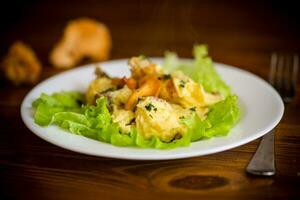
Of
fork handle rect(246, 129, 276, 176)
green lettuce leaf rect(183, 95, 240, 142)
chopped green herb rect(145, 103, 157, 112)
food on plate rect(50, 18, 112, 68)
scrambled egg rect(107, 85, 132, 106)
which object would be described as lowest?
fork handle rect(246, 129, 276, 176)

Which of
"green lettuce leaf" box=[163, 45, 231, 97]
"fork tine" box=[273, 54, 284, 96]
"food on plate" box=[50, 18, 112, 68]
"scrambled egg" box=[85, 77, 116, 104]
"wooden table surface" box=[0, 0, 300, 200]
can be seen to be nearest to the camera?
"wooden table surface" box=[0, 0, 300, 200]

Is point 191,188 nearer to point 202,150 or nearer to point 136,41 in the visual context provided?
point 202,150

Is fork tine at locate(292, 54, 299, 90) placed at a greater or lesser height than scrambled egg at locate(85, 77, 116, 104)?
greater

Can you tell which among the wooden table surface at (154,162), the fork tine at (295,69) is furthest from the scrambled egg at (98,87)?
the fork tine at (295,69)

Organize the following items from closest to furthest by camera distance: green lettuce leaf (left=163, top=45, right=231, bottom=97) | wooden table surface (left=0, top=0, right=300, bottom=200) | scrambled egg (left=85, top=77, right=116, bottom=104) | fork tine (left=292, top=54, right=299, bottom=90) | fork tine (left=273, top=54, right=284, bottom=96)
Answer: wooden table surface (left=0, top=0, right=300, bottom=200) → scrambled egg (left=85, top=77, right=116, bottom=104) → green lettuce leaf (left=163, top=45, right=231, bottom=97) → fork tine (left=273, top=54, right=284, bottom=96) → fork tine (left=292, top=54, right=299, bottom=90)

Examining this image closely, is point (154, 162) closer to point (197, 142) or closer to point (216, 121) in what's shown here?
point (197, 142)

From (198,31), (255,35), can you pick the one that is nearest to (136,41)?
(198,31)

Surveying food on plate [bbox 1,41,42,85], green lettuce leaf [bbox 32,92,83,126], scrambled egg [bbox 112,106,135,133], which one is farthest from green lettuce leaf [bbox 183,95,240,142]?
food on plate [bbox 1,41,42,85]

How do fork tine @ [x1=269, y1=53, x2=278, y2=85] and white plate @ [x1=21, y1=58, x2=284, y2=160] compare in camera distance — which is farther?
fork tine @ [x1=269, y1=53, x2=278, y2=85]

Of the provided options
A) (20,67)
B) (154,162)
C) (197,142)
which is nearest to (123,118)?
(154,162)

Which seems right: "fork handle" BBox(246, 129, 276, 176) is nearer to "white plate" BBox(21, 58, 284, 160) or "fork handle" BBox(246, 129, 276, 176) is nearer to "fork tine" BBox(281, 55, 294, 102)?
"white plate" BBox(21, 58, 284, 160)
